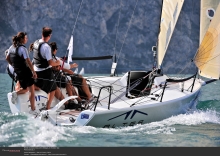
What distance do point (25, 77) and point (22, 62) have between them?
236mm

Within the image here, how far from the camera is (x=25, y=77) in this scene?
630 centimetres

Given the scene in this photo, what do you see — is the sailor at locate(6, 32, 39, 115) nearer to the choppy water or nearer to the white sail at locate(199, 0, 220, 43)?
the choppy water

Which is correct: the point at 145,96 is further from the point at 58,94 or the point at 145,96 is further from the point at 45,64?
the point at 45,64

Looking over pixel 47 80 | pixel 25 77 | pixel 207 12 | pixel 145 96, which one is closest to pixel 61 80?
pixel 47 80

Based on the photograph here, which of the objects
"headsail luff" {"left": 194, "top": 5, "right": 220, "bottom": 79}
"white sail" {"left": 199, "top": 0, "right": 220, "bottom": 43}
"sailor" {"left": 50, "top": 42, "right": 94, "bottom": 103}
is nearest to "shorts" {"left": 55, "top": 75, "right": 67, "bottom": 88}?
"sailor" {"left": 50, "top": 42, "right": 94, "bottom": 103}

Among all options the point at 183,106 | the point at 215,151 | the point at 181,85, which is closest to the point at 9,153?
the point at 215,151

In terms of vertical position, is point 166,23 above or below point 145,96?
above

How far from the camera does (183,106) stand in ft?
24.4

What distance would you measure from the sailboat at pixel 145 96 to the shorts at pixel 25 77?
350 millimetres

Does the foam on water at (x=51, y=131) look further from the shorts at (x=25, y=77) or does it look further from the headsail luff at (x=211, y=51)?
the headsail luff at (x=211, y=51)

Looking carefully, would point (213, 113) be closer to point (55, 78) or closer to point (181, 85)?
point (181, 85)

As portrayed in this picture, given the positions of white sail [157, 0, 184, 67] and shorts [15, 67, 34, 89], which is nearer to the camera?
shorts [15, 67, 34, 89]

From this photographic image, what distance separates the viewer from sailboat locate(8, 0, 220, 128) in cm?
593

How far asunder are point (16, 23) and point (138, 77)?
56.0 metres
